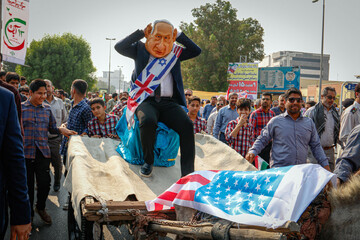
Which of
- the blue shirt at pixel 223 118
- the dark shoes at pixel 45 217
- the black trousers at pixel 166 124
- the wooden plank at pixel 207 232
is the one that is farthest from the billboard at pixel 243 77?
the wooden plank at pixel 207 232

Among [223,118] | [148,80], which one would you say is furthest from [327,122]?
[148,80]

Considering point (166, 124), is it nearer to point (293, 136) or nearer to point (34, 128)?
point (293, 136)

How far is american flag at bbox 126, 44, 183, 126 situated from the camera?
406 centimetres

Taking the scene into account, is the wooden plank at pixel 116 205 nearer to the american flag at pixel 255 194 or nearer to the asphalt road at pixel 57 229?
the american flag at pixel 255 194

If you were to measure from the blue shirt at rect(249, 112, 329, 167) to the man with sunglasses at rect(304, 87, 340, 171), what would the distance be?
89.9 inches

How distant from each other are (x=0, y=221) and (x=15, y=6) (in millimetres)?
9372

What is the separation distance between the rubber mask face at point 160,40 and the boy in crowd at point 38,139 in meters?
1.72

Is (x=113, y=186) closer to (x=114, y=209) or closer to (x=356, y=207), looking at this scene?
(x=114, y=209)

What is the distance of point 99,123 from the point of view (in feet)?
17.3

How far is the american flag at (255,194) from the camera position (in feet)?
5.97

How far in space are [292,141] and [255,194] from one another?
98.7 inches

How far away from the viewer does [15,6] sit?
31.8 ft

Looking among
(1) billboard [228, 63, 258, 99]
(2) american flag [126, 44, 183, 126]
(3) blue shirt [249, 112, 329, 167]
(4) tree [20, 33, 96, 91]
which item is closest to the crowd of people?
(3) blue shirt [249, 112, 329, 167]

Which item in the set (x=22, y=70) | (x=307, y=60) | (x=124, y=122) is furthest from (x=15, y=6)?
(x=307, y=60)
